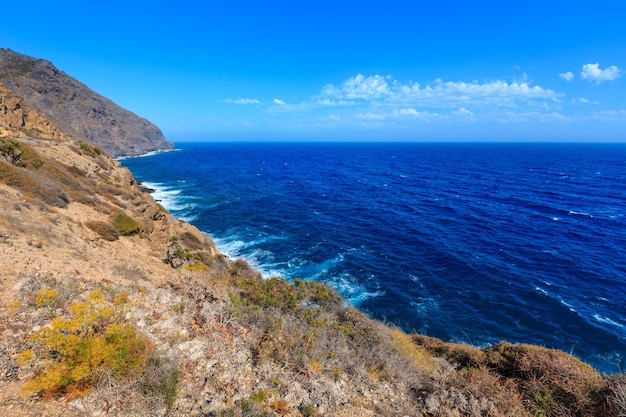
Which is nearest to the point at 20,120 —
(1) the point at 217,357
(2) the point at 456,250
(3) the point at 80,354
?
(3) the point at 80,354

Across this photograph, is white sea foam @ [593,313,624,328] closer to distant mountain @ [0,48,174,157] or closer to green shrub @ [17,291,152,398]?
green shrub @ [17,291,152,398]

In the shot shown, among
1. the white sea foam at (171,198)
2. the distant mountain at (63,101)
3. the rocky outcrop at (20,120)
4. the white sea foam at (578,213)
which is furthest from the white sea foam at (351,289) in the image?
the distant mountain at (63,101)

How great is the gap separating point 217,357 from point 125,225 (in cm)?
1740

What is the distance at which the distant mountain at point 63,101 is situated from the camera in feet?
448

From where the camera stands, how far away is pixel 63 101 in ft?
491

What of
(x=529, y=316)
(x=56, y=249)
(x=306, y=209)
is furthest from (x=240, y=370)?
(x=306, y=209)

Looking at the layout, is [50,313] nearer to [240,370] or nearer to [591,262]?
[240,370]

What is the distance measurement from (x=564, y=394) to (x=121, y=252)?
21861mm

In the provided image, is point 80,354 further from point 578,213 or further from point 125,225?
point 578,213

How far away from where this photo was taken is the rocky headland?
7496 mm

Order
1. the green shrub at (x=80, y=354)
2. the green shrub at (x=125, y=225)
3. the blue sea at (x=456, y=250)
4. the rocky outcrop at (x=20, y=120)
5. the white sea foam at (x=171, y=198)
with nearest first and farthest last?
the green shrub at (x=80, y=354) → the green shrub at (x=125, y=225) → the blue sea at (x=456, y=250) → the rocky outcrop at (x=20, y=120) → the white sea foam at (x=171, y=198)

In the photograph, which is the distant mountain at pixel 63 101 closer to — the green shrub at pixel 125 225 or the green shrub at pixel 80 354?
the green shrub at pixel 125 225

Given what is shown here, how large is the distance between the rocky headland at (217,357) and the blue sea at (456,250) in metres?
14.8

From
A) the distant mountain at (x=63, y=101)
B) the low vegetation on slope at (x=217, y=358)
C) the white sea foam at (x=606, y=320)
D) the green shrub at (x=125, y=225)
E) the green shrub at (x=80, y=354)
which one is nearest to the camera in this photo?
the green shrub at (x=80, y=354)
